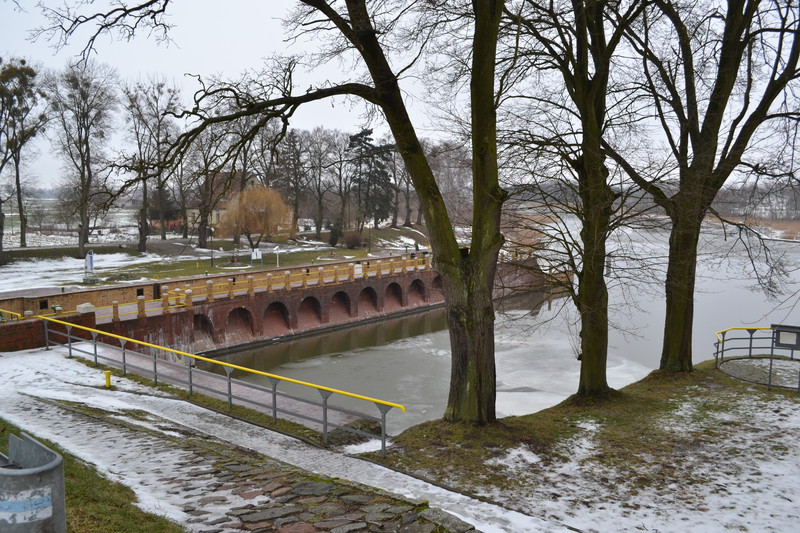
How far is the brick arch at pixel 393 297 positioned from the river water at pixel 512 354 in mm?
4401

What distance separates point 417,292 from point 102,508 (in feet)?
122

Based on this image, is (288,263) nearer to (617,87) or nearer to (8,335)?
(8,335)

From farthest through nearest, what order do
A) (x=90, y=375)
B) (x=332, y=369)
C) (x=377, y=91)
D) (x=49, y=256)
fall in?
(x=49, y=256)
(x=332, y=369)
(x=90, y=375)
(x=377, y=91)

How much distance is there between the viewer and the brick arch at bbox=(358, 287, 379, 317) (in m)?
36.6

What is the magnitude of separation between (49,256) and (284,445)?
3716 centimetres

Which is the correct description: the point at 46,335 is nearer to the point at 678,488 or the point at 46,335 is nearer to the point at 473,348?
the point at 473,348

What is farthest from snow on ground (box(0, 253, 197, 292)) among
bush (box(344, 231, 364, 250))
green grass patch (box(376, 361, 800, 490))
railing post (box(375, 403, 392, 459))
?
green grass patch (box(376, 361, 800, 490))

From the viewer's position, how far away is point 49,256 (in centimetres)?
3841

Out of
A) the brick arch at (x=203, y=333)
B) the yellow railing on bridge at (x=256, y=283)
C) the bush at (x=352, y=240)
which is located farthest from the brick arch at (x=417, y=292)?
the brick arch at (x=203, y=333)

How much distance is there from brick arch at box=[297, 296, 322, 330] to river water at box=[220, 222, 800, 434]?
4.30ft

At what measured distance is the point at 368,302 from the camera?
37.5m

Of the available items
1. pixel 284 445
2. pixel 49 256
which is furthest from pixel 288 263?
pixel 284 445

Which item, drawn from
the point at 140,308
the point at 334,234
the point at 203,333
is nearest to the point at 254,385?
the point at 140,308

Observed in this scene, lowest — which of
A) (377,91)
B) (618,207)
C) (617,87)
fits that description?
(618,207)
